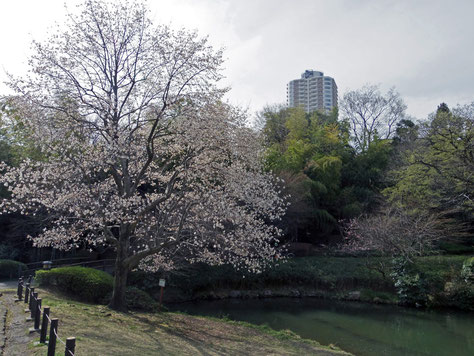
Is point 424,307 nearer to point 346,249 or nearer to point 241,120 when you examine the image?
point 346,249

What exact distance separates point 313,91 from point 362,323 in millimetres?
81929

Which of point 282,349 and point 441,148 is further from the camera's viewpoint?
point 441,148

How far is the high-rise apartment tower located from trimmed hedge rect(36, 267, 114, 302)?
7809 cm

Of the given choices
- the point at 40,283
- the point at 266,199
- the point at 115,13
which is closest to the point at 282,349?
the point at 266,199

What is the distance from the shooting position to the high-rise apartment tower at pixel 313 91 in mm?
87250

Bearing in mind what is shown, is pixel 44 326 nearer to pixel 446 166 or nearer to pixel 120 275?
pixel 120 275

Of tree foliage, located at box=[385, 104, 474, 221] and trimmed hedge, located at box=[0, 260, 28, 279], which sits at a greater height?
tree foliage, located at box=[385, 104, 474, 221]

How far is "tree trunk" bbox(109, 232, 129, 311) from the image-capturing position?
32.9 ft

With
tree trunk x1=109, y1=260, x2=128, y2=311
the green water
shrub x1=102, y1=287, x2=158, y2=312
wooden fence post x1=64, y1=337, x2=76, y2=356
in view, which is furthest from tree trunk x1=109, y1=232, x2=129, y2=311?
wooden fence post x1=64, y1=337, x2=76, y2=356

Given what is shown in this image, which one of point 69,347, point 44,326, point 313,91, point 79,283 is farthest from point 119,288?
point 313,91

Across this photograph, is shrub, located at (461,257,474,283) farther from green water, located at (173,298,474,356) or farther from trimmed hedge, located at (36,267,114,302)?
trimmed hedge, located at (36,267,114,302)

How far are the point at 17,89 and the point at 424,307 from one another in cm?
1877

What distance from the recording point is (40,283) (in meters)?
12.1

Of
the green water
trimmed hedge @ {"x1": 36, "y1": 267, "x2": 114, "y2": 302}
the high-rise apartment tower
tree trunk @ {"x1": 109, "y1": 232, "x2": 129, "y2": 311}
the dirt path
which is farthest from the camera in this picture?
the high-rise apartment tower
